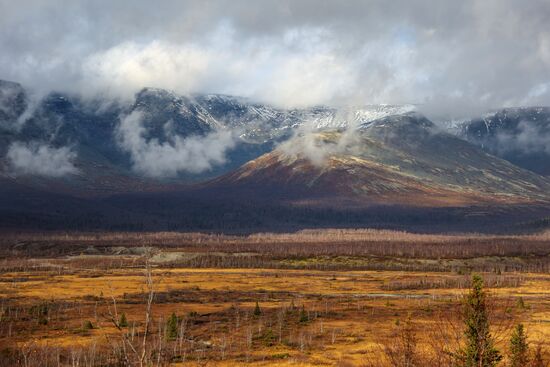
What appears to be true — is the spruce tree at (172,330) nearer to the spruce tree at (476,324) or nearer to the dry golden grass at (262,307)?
the dry golden grass at (262,307)

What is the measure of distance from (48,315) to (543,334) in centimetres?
7517

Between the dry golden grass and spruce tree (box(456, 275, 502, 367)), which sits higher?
spruce tree (box(456, 275, 502, 367))

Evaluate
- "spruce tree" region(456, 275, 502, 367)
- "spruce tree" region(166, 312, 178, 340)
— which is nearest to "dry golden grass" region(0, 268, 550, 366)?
"spruce tree" region(166, 312, 178, 340)

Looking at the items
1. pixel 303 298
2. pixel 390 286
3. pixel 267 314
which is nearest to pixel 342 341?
pixel 267 314

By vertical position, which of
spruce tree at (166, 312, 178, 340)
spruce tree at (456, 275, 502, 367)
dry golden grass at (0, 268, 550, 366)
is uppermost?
spruce tree at (456, 275, 502, 367)

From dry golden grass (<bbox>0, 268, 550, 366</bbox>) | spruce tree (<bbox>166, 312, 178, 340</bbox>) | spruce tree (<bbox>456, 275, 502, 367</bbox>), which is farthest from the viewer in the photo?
spruce tree (<bbox>166, 312, 178, 340</bbox>)

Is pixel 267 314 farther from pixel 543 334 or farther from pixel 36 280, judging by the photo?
pixel 36 280

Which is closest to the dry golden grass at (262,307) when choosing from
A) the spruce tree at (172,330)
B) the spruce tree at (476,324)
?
the spruce tree at (172,330)

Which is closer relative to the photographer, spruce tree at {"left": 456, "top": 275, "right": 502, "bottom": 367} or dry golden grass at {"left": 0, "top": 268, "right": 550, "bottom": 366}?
spruce tree at {"left": 456, "top": 275, "right": 502, "bottom": 367}

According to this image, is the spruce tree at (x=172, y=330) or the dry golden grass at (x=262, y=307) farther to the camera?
the spruce tree at (x=172, y=330)

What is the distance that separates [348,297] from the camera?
125812mm

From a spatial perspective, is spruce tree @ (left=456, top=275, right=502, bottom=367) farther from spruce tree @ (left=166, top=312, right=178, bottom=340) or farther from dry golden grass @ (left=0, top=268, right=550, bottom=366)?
spruce tree @ (left=166, top=312, right=178, bottom=340)

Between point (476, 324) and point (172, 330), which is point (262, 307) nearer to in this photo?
point (172, 330)

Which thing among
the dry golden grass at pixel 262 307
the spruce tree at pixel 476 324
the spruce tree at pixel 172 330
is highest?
the spruce tree at pixel 476 324
